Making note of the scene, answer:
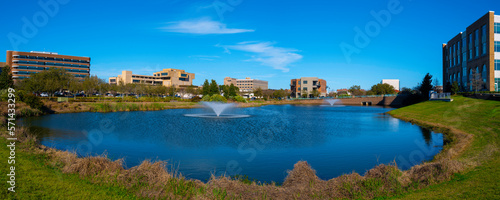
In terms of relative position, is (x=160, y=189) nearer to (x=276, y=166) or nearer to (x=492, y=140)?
(x=276, y=166)

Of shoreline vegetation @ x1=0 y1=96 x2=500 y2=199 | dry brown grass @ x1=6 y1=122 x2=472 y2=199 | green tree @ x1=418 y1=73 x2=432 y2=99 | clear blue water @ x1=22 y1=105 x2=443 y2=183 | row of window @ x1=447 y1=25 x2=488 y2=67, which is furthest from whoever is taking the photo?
green tree @ x1=418 y1=73 x2=432 y2=99

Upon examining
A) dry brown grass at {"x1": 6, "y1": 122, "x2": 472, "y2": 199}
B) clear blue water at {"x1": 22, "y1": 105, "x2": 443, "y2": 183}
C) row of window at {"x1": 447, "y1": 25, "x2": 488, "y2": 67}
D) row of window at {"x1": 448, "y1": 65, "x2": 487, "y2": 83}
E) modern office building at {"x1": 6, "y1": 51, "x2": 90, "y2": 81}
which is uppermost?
modern office building at {"x1": 6, "y1": 51, "x2": 90, "y2": 81}

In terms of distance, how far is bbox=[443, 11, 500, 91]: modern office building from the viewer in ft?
186

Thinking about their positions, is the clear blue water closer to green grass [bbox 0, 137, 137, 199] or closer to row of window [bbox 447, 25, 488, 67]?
green grass [bbox 0, 137, 137, 199]

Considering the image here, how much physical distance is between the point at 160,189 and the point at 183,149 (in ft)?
34.3

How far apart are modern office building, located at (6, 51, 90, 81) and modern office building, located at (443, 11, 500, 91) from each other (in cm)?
14528

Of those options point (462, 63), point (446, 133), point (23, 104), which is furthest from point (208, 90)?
point (446, 133)

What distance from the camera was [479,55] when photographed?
6122 cm

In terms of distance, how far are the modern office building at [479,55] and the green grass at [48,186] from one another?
65914 millimetres

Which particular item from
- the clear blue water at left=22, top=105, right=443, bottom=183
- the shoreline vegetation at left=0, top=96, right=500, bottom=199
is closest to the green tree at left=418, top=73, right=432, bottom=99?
the clear blue water at left=22, top=105, right=443, bottom=183

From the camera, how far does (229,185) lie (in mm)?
9234

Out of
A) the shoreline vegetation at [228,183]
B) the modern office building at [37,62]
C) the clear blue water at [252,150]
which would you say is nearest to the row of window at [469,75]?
the clear blue water at [252,150]

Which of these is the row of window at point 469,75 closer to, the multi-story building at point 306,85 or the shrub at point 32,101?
the shrub at point 32,101

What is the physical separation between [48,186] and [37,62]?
535ft
